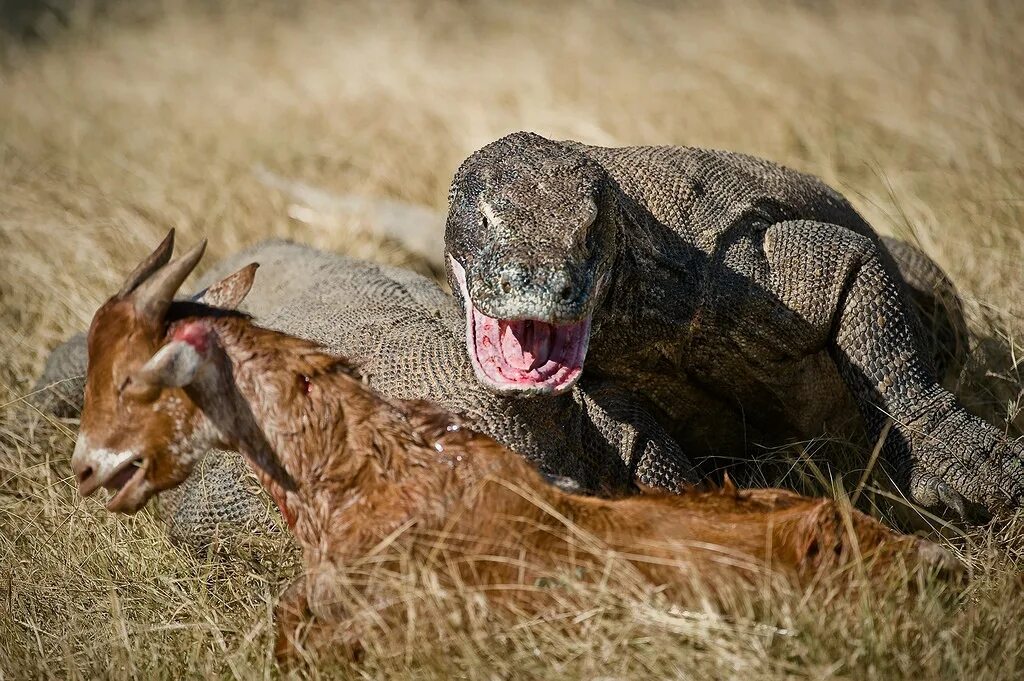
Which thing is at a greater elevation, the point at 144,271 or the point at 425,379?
the point at 144,271

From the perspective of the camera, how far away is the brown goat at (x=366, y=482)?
306 centimetres

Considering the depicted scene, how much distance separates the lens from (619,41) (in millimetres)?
11719

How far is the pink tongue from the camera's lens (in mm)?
3883

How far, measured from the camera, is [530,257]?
3.83m

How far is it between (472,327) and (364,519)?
0.97m

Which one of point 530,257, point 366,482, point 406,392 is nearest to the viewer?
point 366,482

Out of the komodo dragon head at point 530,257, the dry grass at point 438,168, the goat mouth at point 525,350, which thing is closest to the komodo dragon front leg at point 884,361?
the dry grass at point 438,168

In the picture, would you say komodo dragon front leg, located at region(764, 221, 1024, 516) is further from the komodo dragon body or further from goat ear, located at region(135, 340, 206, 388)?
goat ear, located at region(135, 340, 206, 388)

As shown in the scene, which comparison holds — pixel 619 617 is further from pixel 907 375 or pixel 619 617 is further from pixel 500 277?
pixel 907 375

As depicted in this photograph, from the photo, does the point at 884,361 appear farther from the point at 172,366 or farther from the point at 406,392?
the point at 172,366

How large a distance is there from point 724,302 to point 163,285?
2.23 metres

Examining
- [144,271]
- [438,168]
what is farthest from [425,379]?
[438,168]

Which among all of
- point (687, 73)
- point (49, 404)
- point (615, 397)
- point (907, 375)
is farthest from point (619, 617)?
point (687, 73)

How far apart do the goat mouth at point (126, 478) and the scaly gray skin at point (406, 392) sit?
75 centimetres
